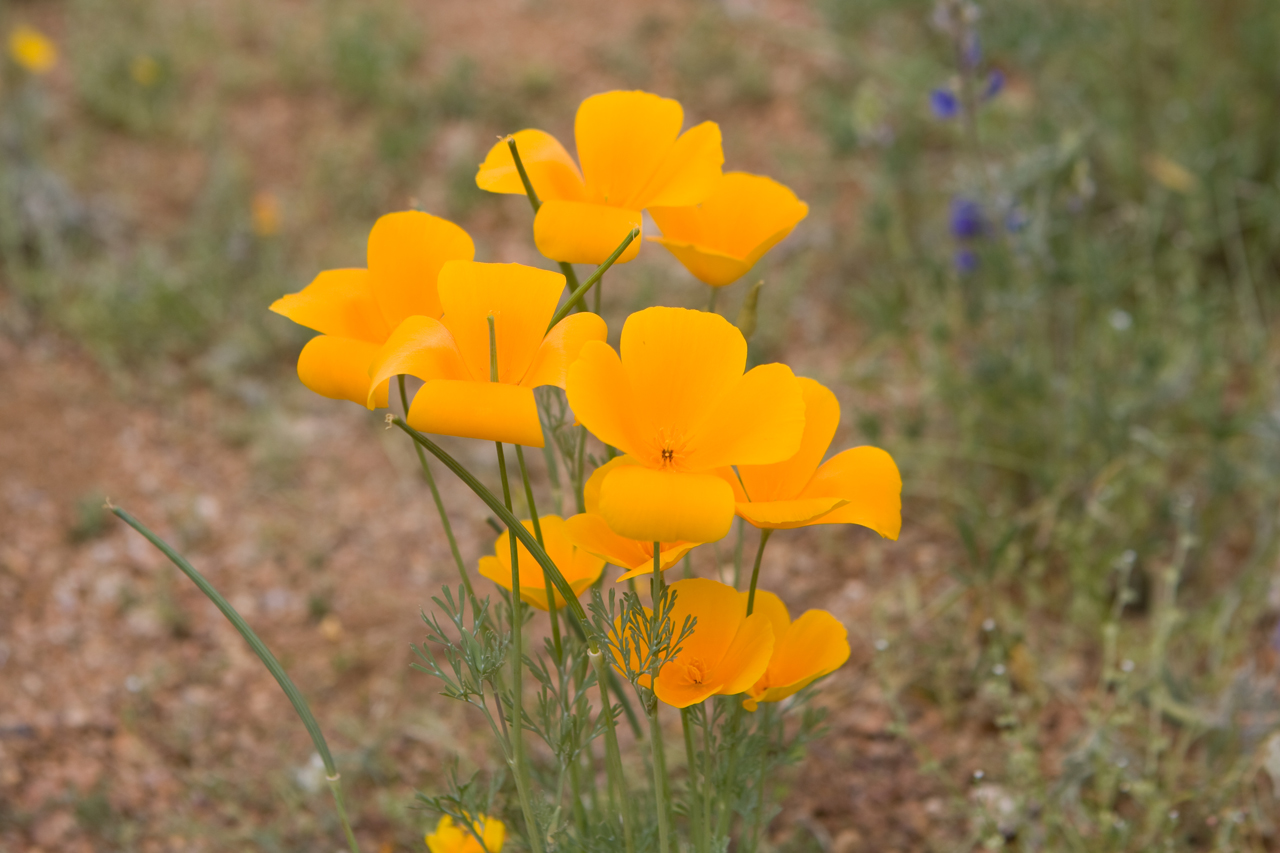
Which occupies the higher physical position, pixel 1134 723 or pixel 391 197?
pixel 391 197

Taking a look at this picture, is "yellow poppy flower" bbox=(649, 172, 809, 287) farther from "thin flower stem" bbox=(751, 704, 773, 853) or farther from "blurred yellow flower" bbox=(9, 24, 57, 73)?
"blurred yellow flower" bbox=(9, 24, 57, 73)

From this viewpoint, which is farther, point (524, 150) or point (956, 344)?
point (956, 344)

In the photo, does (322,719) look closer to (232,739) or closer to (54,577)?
(232,739)

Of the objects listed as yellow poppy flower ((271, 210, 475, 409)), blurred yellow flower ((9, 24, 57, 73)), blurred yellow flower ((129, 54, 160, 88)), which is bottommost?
yellow poppy flower ((271, 210, 475, 409))

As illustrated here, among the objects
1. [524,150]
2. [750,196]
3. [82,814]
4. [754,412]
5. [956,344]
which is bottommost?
[956,344]

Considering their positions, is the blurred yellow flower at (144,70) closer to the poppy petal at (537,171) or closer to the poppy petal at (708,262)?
the poppy petal at (537,171)

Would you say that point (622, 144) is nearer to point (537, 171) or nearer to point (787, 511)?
point (537, 171)

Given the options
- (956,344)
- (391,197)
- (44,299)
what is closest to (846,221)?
(956,344)

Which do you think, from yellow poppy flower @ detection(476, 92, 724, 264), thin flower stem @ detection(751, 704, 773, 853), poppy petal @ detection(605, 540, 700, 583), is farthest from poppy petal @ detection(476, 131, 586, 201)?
thin flower stem @ detection(751, 704, 773, 853)
